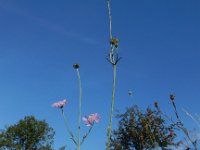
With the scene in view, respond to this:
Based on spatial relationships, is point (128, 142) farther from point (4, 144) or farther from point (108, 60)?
point (108, 60)

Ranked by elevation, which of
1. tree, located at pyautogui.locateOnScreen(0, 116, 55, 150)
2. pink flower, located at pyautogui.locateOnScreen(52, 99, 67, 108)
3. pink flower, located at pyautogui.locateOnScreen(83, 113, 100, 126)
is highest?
tree, located at pyautogui.locateOnScreen(0, 116, 55, 150)

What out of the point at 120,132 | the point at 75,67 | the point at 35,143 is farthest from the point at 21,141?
the point at 75,67

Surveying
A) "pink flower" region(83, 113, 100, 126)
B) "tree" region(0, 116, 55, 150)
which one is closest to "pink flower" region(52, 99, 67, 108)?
"pink flower" region(83, 113, 100, 126)

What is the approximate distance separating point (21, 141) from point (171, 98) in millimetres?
68056

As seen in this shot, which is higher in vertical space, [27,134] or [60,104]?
[27,134]

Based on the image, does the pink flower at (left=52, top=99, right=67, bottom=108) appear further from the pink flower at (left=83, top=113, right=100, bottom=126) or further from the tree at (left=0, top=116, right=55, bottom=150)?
the tree at (left=0, top=116, right=55, bottom=150)

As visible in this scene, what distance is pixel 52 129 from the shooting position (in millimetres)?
72188

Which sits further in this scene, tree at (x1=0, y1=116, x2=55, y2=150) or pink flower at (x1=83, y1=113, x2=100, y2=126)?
tree at (x1=0, y1=116, x2=55, y2=150)

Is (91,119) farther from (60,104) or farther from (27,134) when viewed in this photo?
(27,134)

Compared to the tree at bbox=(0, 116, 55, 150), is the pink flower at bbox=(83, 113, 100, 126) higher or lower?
lower

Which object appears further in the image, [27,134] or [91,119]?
[27,134]

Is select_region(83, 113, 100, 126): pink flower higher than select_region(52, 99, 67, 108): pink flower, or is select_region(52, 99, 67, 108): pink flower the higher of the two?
select_region(52, 99, 67, 108): pink flower

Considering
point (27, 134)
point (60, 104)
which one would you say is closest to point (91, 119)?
point (60, 104)

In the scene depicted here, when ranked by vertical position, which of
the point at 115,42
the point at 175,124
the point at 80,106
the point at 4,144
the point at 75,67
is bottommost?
the point at 175,124
